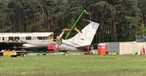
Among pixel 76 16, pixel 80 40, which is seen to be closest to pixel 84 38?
pixel 80 40

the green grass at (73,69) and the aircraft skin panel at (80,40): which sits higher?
the green grass at (73,69)

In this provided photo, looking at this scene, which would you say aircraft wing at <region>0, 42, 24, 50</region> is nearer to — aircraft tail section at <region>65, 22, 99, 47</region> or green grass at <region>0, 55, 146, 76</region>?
aircraft tail section at <region>65, 22, 99, 47</region>

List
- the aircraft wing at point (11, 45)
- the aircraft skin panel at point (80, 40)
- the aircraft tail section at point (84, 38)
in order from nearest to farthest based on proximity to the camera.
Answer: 1. the aircraft wing at point (11, 45)
2. the aircraft skin panel at point (80, 40)
3. the aircraft tail section at point (84, 38)

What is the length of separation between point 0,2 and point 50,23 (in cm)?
1807

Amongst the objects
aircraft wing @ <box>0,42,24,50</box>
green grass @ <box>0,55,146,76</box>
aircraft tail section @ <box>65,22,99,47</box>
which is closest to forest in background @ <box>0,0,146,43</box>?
aircraft tail section @ <box>65,22,99,47</box>

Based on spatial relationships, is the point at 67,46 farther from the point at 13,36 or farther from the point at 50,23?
the point at 50,23

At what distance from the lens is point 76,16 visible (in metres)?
90.8

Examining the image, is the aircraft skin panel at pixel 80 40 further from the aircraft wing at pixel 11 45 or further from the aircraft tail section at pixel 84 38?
the aircraft wing at pixel 11 45

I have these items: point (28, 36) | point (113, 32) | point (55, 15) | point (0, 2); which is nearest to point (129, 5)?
point (113, 32)

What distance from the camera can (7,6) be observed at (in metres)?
109

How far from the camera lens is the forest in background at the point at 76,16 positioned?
8488 centimetres

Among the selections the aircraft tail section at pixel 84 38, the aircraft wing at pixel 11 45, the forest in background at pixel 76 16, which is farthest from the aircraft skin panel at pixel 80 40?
the forest in background at pixel 76 16

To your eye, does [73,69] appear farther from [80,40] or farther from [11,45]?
[80,40]

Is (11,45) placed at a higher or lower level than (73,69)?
lower
